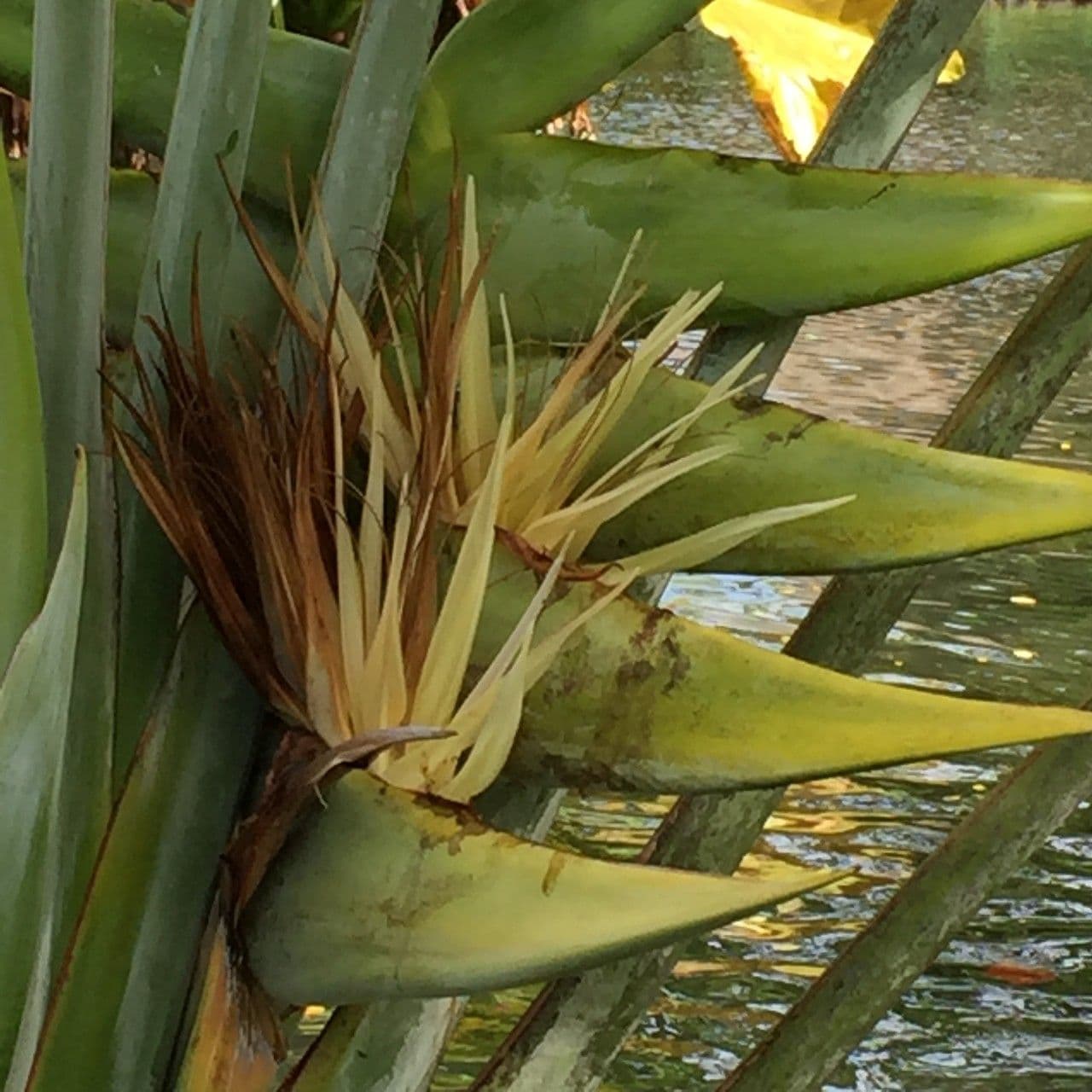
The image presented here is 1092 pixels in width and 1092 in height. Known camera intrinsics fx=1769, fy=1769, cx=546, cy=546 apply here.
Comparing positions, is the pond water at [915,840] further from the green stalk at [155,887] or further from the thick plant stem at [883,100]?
the green stalk at [155,887]

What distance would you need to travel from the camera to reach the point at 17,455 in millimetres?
324

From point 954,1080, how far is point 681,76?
421 cm

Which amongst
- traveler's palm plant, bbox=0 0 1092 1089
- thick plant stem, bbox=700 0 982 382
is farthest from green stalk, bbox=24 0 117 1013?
thick plant stem, bbox=700 0 982 382

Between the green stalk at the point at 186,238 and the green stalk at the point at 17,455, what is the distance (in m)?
0.04

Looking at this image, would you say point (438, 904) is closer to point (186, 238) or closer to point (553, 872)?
point (553, 872)

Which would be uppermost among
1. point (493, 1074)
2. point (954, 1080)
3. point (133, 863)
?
point (133, 863)

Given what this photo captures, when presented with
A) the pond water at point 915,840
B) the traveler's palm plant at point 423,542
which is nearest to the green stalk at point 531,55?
the traveler's palm plant at point 423,542

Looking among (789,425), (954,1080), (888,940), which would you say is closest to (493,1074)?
(888,940)

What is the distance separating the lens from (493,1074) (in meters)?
0.51

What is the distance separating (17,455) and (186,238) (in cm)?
7

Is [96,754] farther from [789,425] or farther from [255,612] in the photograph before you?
[789,425]

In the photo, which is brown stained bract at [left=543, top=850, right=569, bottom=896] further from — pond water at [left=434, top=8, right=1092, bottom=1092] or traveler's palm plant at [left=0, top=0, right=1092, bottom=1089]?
pond water at [left=434, top=8, right=1092, bottom=1092]

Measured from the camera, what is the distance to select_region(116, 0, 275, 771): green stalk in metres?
0.36

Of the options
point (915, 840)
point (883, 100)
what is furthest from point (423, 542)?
point (915, 840)
